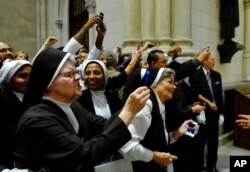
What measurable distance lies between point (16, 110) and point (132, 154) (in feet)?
2.78

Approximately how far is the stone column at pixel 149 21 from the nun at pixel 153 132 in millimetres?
3122

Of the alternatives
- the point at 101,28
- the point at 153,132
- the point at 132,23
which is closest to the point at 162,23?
the point at 132,23

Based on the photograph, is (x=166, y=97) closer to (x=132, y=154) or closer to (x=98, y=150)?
(x=132, y=154)

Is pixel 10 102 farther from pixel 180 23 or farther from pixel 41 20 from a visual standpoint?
pixel 41 20

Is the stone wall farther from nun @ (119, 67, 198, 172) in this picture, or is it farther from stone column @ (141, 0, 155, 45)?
nun @ (119, 67, 198, 172)

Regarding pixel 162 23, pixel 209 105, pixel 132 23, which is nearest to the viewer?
pixel 209 105

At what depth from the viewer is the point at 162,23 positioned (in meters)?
5.74

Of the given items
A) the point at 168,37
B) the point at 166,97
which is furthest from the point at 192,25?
the point at 166,97

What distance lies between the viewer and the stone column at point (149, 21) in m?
5.79

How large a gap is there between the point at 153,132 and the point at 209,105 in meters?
2.33

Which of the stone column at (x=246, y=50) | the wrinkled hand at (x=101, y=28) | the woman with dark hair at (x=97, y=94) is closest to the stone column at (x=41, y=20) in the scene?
the stone column at (x=246, y=50)

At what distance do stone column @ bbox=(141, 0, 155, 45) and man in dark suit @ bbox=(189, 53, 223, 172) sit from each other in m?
1.55

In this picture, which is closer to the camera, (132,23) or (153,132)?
(153,132)

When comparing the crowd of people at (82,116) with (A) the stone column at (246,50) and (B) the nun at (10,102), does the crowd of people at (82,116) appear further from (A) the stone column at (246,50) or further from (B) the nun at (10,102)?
(A) the stone column at (246,50)
